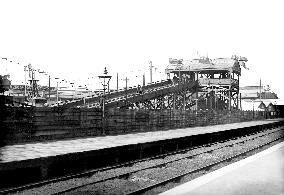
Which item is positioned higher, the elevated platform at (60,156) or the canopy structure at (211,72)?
the canopy structure at (211,72)

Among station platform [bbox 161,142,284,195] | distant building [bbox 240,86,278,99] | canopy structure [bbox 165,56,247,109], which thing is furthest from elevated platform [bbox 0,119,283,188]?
distant building [bbox 240,86,278,99]

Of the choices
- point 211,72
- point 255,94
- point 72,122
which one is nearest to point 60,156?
point 72,122

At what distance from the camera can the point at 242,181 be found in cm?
762

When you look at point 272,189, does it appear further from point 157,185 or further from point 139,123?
point 139,123

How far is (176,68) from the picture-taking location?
40688 mm

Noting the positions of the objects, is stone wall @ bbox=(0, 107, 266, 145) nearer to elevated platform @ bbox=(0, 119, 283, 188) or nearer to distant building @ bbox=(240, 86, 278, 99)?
elevated platform @ bbox=(0, 119, 283, 188)

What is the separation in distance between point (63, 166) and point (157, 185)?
10.6 feet

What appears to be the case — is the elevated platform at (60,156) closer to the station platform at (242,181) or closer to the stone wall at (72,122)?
the stone wall at (72,122)

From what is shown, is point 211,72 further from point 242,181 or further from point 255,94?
point 255,94

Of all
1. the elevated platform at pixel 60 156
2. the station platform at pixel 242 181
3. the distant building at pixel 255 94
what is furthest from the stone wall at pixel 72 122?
the distant building at pixel 255 94

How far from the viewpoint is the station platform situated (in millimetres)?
6695

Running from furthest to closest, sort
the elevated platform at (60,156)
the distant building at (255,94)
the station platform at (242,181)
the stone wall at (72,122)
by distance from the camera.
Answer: the distant building at (255,94), the stone wall at (72,122), the elevated platform at (60,156), the station platform at (242,181)

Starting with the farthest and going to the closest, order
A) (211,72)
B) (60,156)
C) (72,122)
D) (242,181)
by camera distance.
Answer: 1. (211,72)
2. (72,122)
3. (60,156)
4. (242,181)

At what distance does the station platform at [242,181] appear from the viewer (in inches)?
264
